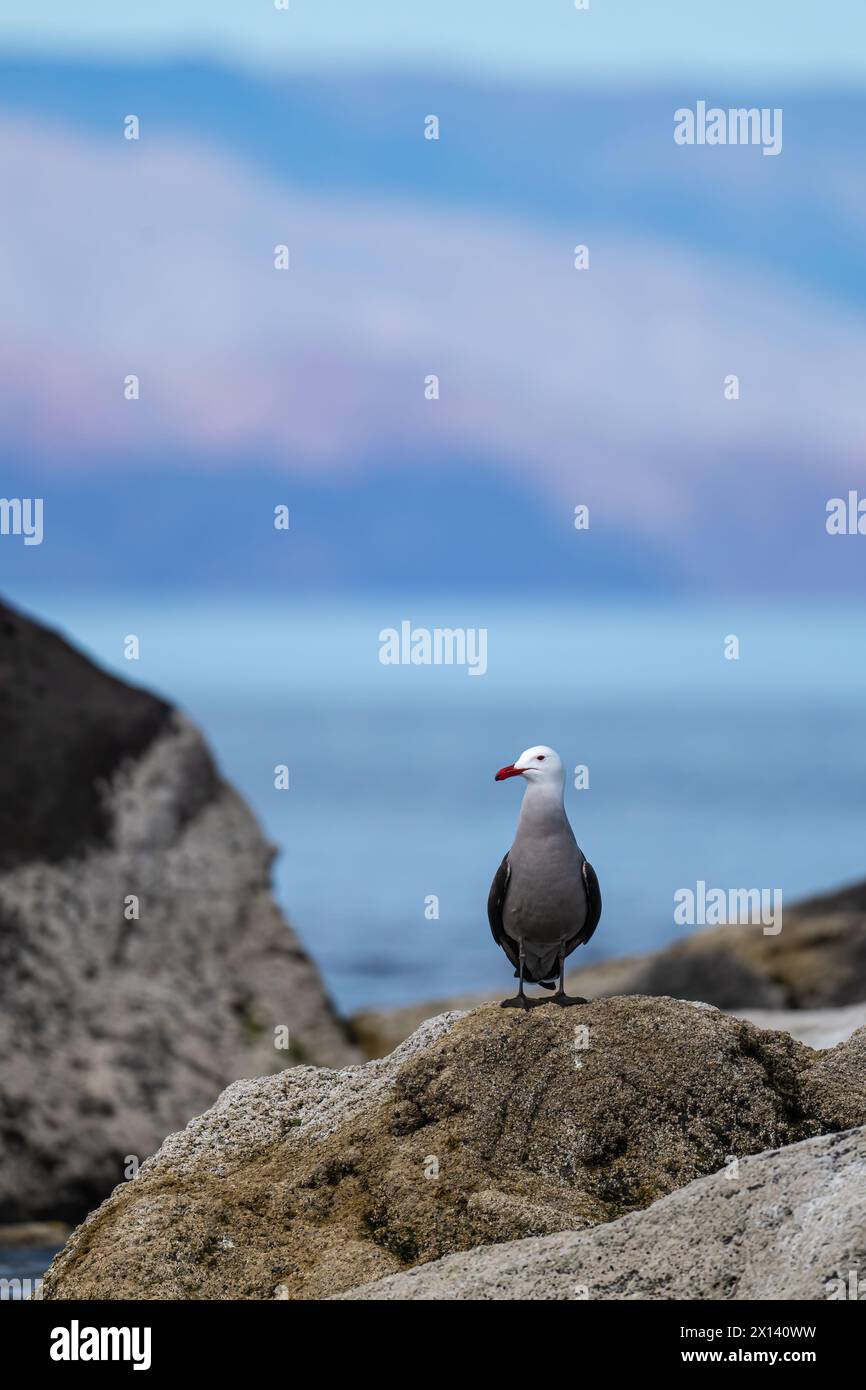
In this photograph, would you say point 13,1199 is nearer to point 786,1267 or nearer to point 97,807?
point 97,807

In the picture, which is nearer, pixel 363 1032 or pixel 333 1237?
pixel 333 1237

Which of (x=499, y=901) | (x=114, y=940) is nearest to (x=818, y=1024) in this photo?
(x=114, y=940)

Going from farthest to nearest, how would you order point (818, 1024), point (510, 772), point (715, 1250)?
point (818, 1024)
point (510, 772)
point (715, 1250)

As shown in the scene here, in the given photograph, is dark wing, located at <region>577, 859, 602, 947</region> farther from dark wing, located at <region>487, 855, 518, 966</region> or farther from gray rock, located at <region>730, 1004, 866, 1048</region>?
gray rock, located at <region>730, 1004, 866, 1048</region>

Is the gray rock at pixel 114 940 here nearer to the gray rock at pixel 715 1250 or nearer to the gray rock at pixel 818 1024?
the gray rock at pixel 818 1024

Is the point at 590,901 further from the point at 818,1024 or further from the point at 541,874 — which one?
the point at 818,1024

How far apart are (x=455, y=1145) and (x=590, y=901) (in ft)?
5.61

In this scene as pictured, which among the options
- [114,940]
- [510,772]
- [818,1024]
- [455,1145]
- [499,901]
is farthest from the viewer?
[114,940]

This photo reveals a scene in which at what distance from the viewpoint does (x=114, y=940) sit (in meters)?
18.0

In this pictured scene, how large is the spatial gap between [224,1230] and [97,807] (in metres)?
10.5

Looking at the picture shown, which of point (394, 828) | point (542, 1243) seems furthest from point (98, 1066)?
point (394, 828)

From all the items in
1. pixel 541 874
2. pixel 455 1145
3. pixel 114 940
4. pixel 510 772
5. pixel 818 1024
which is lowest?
pixel 455 1145

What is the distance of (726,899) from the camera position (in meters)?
13.8

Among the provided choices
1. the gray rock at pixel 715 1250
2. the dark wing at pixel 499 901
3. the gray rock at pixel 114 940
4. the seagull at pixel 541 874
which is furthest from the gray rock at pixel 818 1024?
the gray rock at pixel 715 1250
